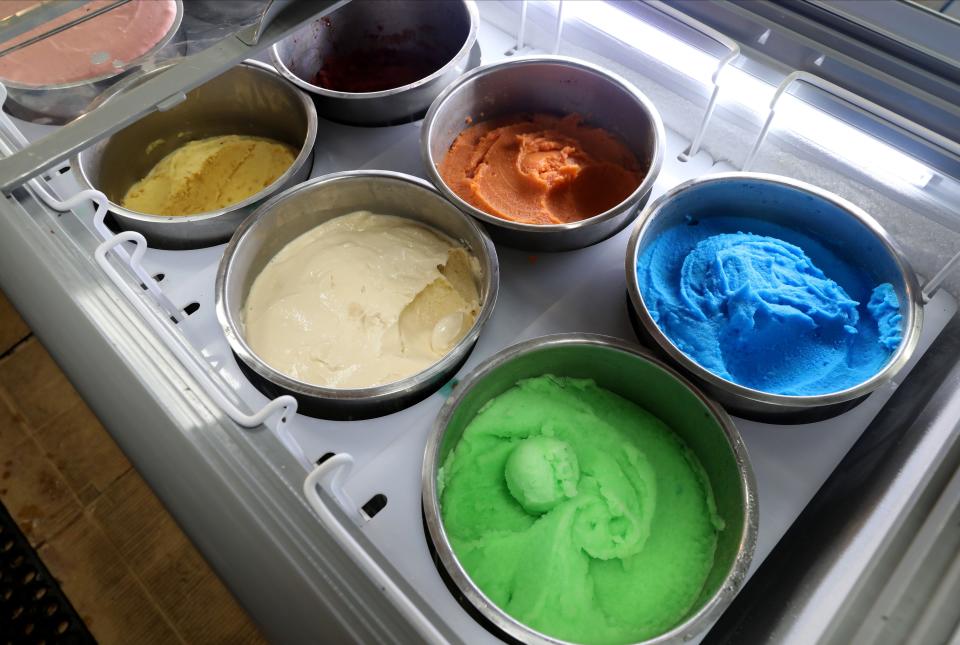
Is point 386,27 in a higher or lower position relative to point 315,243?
higher

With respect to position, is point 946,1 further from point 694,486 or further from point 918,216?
point 694,486

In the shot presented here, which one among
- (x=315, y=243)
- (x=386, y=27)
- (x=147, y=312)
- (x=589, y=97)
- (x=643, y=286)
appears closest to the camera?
(x=147, y=312)

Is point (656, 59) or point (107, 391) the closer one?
point (107, 391)

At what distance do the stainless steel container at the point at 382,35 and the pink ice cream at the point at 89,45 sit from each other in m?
0.33

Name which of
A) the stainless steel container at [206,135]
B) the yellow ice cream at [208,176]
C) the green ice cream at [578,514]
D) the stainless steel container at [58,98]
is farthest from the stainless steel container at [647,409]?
the stainless steel container at [58,98]

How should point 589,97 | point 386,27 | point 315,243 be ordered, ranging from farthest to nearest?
point 386,27 → point 589,97 → point 315,243

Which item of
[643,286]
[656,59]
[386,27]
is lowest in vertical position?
[643,286]

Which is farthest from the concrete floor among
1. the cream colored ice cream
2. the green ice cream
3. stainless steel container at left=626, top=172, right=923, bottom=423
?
stainless steel container at left=626, top=172, right=923, bottom=423

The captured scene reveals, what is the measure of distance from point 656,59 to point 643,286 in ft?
1.69

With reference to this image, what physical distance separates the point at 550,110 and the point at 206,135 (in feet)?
2.71

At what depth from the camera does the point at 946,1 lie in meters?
1.23

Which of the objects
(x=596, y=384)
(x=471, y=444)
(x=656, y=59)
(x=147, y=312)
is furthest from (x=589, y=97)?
(x=147, y=312)

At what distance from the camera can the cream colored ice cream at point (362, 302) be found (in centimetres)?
117

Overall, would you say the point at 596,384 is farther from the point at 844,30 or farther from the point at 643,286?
the point at 844,30
